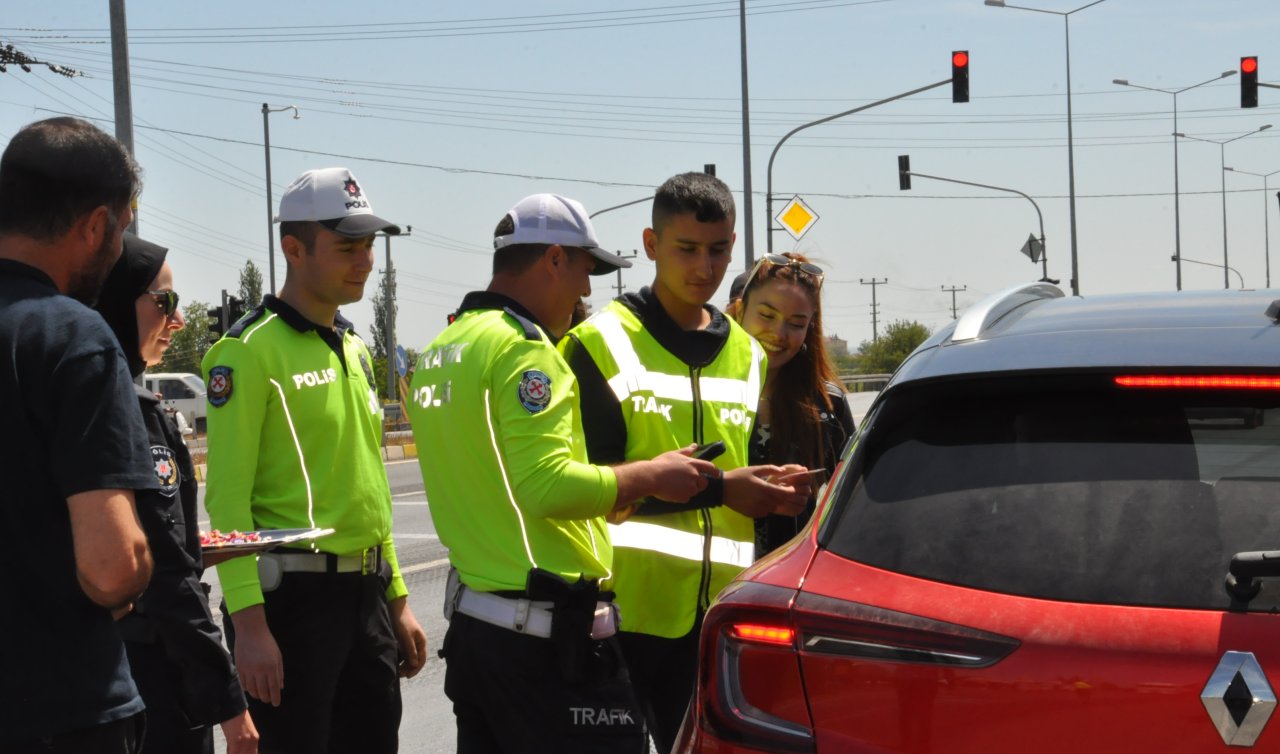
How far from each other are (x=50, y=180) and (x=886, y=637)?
1577mm

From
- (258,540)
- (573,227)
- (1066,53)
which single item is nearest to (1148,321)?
(573,227)

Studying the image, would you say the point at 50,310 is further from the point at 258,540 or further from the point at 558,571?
the point at 558,571

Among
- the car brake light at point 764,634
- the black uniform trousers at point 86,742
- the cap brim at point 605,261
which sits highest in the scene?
the cap brim at point 605,261

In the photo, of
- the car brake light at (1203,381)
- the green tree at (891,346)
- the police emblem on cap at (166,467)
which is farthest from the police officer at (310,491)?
the green tree at (891,346)

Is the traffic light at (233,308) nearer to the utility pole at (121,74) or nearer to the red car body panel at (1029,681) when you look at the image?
the utility pole at (121,74)

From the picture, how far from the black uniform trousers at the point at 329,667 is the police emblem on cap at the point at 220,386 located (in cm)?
47

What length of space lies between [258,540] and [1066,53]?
1542 inches

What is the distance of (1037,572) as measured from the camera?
2.39 metres

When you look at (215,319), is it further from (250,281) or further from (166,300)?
(250,281)

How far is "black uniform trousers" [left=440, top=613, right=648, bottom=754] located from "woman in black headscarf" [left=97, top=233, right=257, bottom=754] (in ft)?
1.72

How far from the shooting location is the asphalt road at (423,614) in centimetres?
654

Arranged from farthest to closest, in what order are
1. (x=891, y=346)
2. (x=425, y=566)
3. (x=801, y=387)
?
(x=891, y=346) < (x=425, y=566) < (x=801, y=387)

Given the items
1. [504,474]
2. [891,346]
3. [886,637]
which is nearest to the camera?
[886,637]

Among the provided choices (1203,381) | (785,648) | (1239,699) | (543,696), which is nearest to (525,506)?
(543,696)
